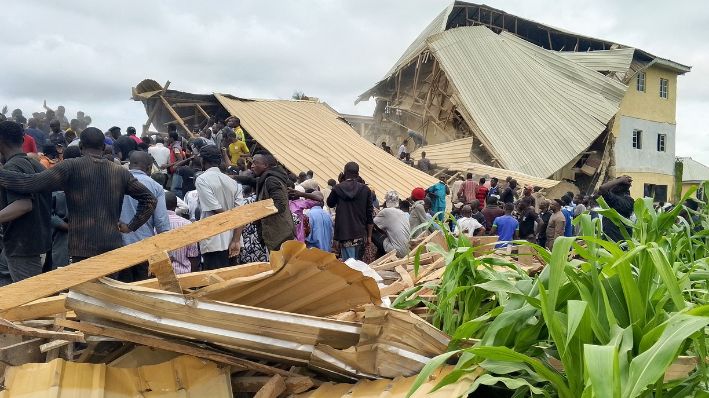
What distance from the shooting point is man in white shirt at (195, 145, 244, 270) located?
5.58 metres

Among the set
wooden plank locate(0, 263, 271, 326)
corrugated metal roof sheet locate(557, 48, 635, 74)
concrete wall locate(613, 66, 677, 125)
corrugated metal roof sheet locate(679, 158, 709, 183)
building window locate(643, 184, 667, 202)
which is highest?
corrugated metal roof sheet locate(557, 48, 635, 74)

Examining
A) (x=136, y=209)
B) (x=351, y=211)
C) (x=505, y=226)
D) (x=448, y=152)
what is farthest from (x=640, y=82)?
(x=136, y=209)

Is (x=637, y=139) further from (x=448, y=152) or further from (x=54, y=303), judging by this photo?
(x=54, y=303)

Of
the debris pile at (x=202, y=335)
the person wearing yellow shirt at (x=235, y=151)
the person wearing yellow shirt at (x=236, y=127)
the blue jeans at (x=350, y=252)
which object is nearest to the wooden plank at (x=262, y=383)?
the debris pile at (x=202, y=335)

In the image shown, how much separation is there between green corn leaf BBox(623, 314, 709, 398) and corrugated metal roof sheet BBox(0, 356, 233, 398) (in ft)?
4.99

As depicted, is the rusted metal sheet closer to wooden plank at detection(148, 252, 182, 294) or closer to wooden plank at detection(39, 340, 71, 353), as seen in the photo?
wooden plank at detection(148, 252, 182, 294)

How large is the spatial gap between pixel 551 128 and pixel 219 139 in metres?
15.3

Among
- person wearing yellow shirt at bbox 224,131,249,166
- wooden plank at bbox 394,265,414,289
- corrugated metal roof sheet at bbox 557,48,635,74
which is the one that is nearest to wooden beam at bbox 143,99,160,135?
person wearing yellow shirt at bbox 224,131,249,166

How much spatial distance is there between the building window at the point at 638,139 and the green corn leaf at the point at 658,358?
29468 mm

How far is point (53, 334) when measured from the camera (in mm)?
2445

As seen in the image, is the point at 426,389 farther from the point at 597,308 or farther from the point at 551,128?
the point at 551,128

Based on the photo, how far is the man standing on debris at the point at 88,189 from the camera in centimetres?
396

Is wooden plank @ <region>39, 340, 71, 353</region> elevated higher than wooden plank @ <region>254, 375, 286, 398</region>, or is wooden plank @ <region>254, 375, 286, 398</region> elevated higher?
wooden plank @ <region>39, 340, 71, 353</region>

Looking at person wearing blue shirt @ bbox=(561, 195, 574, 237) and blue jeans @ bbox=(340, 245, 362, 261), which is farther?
person wearing blue shirt @ bbox=(561, 195, 574, 237)
